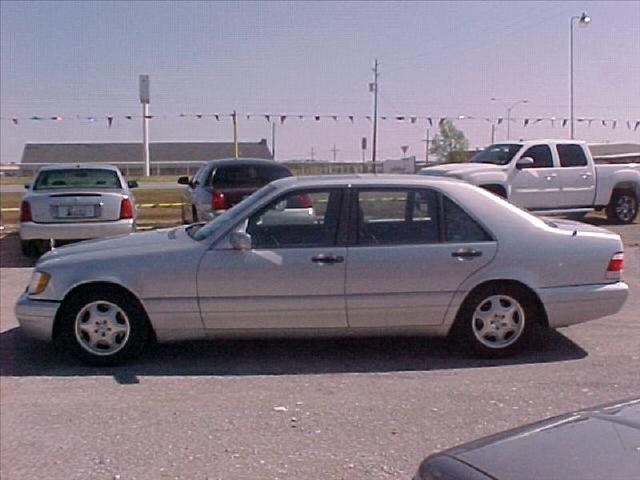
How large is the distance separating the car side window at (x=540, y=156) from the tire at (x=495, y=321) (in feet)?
34.4

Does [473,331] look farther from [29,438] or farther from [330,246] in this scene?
[29,438]

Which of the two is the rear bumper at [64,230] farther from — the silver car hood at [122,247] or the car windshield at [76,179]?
the silver car hood at [122,247]

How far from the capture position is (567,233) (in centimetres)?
662

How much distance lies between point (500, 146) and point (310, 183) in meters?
11.2

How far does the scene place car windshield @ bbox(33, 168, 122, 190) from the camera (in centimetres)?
1218

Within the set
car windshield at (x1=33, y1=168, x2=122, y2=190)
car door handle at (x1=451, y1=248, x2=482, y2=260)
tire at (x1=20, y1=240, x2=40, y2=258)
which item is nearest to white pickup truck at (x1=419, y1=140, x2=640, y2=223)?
car windshield at (x1=33, y1=168, x2=122, y2=190)

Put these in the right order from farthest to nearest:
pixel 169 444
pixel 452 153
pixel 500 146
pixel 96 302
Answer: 1. pixel 452 153
2. pixel 500 146
3. pixel 96 302
4. pixel 169 444

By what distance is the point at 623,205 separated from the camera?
17188mm

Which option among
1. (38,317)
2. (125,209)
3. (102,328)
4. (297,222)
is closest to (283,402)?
(297,222)

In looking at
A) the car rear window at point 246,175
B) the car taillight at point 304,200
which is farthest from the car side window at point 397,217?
the car rear window at point 246,175

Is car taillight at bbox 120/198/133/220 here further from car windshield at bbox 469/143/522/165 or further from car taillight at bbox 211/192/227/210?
car windshield at bbox 469/143/522/165

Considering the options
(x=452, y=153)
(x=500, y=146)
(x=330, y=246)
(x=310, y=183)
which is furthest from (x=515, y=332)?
(x=452, y=153)

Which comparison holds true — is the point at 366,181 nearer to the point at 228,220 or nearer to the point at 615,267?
the point at 228,220

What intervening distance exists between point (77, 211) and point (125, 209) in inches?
26.6
